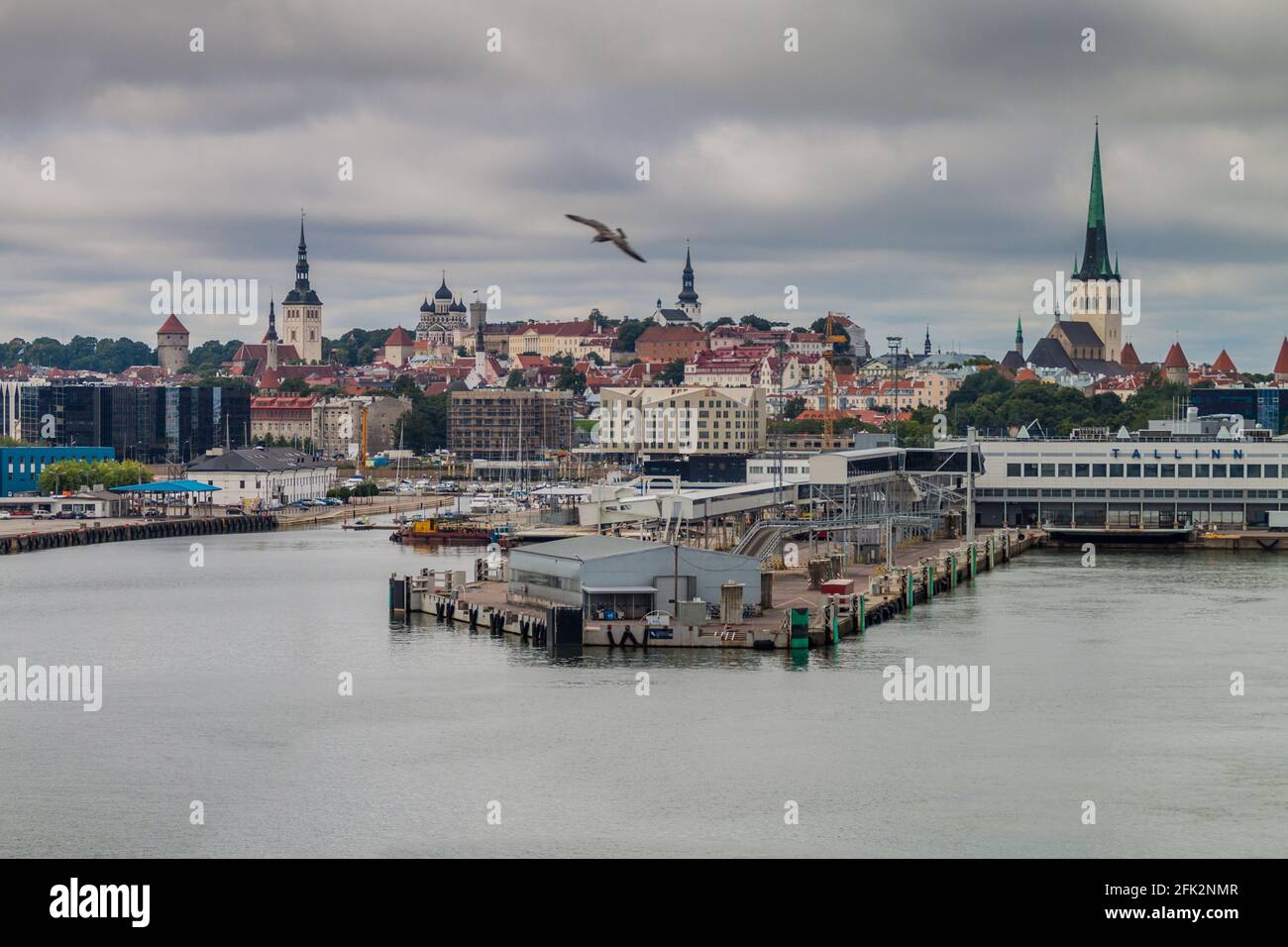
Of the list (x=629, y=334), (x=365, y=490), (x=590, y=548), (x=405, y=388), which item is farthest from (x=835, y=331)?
(x=590, y=548)

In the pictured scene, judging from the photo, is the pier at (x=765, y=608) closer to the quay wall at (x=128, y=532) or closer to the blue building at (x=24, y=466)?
the quay wall at (x=128, y=532)

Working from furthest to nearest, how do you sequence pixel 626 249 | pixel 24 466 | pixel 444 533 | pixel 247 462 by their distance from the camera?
pixel 24 466
pixel 247 462
pixel 444 533
pixel 626 249

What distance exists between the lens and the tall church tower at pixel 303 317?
147375 mm

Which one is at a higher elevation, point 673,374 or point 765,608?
point 673,374

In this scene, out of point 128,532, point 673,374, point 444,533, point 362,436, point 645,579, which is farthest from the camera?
point 673,374

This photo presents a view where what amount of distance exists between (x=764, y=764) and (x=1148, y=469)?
3118 centimetres

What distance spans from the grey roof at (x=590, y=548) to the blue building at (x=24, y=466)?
36.3 meters

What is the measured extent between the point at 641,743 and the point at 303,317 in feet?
429

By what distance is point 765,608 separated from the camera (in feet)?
92.3

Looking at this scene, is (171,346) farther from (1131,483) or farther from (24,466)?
(1131,483)

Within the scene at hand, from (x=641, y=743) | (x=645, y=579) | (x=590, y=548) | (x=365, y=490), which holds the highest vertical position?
(x=590, y=548)

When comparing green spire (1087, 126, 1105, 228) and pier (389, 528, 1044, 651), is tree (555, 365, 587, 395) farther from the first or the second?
pier (389, 528, 1044, 651)
